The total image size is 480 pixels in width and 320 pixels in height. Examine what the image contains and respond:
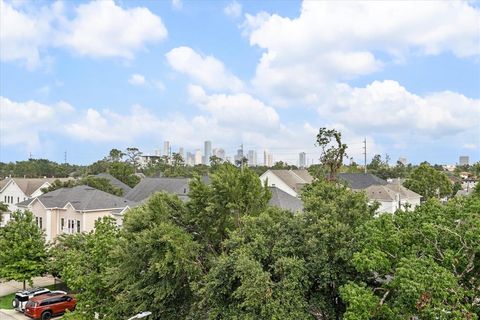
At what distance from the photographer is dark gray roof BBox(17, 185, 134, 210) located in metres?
34.2

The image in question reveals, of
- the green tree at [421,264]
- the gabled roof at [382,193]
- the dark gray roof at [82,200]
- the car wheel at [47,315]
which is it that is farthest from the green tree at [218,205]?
the gabled roof at [382,193]

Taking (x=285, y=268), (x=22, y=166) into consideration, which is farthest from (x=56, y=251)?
(x=22, y=166)

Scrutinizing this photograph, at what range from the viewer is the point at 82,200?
34.9 metres

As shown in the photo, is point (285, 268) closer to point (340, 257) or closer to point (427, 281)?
point (340, 257)

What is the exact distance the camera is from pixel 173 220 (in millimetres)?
19156

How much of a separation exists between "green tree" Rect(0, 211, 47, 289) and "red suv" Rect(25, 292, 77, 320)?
2393 mm

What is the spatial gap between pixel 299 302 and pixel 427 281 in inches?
172

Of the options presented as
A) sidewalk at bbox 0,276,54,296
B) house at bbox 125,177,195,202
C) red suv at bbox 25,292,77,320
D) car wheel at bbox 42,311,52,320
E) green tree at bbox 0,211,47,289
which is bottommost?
sidewalk at bbox 0,276,54,296

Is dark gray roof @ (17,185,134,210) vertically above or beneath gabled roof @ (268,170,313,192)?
beneath

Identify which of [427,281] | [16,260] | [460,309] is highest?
[427,281]

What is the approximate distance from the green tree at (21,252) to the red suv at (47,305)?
2.39 metres

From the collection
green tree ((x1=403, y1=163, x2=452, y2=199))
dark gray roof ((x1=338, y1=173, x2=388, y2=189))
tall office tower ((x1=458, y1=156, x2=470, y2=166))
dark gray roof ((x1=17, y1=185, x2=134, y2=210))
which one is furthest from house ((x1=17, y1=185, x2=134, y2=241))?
tall office tower ((x1=458, y1=156, x2=470, y2=166))

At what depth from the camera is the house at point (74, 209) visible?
A: 1328 inches

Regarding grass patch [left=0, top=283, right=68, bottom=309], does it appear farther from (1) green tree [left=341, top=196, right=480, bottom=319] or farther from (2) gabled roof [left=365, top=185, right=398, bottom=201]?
(2) gabled roof [left=365, top=185, right=398, bottom=201]
